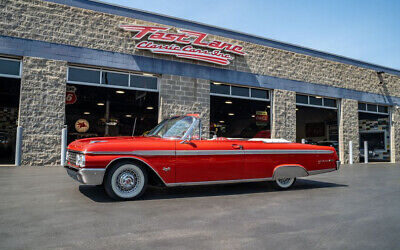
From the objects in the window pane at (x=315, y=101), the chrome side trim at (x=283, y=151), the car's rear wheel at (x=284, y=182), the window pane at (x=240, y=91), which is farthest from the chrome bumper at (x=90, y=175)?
the window pane at (x=315, y=101)

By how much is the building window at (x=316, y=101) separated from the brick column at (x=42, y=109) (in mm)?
11663

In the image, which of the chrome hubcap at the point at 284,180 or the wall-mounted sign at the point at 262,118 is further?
the wall-mounted sign at the point at 262,118

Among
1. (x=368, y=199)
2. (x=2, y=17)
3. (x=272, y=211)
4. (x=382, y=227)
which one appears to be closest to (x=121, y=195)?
(x=272, y=211)

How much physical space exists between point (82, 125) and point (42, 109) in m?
5.65

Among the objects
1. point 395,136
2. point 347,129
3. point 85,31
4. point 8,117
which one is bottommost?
point 395,136

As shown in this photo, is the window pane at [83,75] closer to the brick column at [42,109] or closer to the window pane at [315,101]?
the brick column at [42,109]

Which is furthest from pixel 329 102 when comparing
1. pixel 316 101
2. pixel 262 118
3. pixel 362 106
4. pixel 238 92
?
pixel 238 92

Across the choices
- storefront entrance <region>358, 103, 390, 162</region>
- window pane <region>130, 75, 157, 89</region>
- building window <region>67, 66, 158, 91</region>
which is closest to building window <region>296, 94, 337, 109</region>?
storefront entrance <region>358, 103, 390, 162</region>

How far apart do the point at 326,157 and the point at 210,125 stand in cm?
767

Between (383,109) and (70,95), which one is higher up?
(383,109)

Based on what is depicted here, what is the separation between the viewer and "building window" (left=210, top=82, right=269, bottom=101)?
46.0 feet

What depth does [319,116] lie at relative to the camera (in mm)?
21266

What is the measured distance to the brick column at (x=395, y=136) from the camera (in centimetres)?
1981

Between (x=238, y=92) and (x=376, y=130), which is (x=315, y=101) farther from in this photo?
(x=376, y=130)
